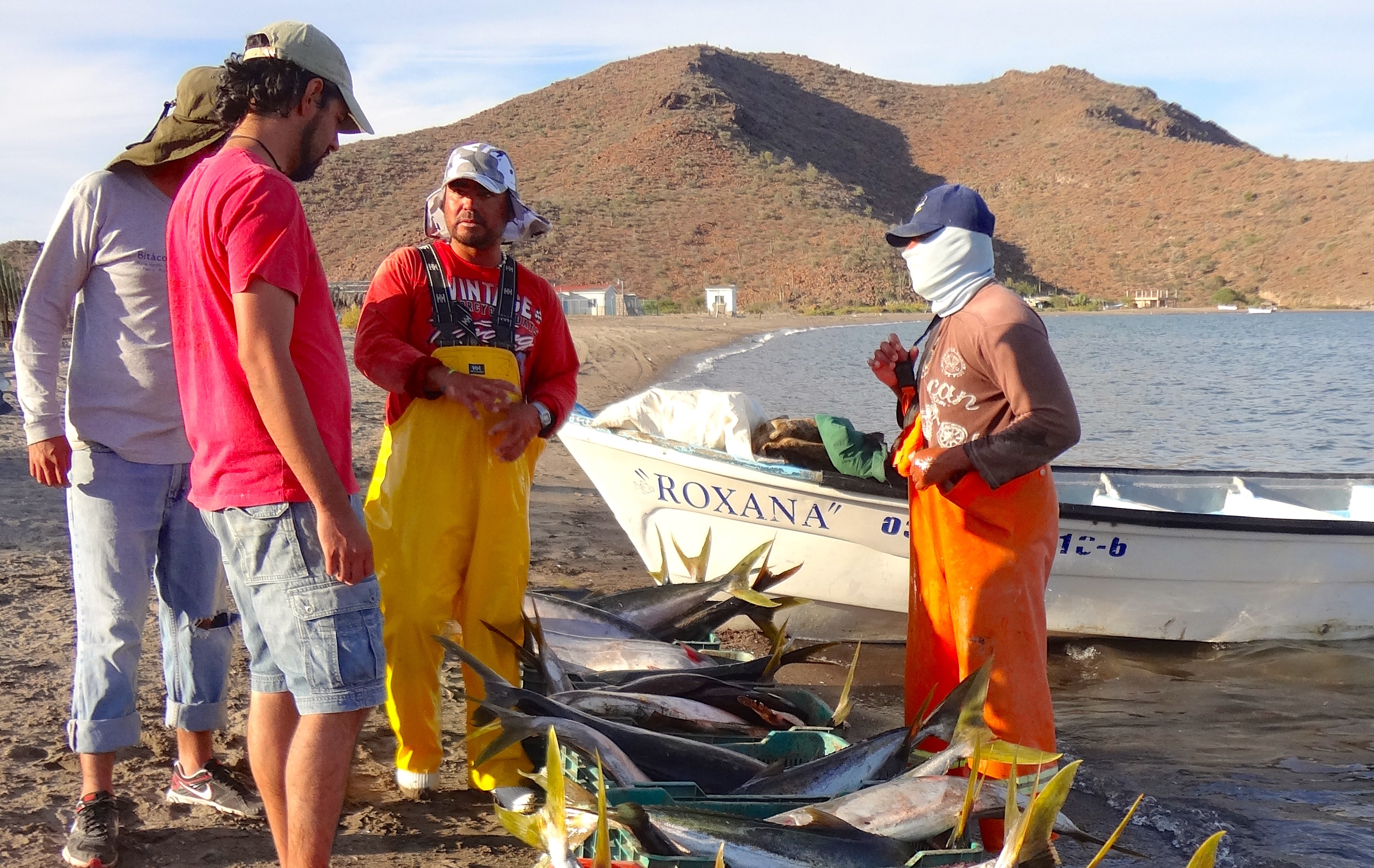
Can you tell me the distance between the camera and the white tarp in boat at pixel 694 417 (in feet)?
20.3

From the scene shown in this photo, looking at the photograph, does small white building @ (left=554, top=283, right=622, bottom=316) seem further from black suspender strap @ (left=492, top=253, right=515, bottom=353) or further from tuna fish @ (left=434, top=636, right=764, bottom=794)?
tuna fish @ (left=434, top=636, right=764, bottom=794)

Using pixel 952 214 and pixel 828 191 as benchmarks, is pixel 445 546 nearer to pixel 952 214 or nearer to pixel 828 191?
pixel 952 214

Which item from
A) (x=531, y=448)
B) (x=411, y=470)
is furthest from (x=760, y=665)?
(x=411, y=470)

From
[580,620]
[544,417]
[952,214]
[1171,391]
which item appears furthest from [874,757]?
[1171,391]

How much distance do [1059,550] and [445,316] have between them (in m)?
4.12

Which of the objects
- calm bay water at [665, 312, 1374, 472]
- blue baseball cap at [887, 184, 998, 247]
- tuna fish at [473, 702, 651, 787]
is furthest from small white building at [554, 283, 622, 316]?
tuna fish at [473, 702, 651, 787]

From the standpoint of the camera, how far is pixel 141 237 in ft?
10.6

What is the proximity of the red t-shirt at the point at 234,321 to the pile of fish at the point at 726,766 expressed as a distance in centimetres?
95

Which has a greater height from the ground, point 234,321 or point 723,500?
point 234,321

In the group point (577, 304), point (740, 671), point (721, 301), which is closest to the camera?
point (740, 671)

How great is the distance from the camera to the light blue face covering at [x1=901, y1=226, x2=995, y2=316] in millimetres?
3543

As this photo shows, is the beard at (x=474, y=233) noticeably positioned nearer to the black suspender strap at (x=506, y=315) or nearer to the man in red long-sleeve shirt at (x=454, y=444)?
the man in red long-sleeve shirt at (x=454, y=444)

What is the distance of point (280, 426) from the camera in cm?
240

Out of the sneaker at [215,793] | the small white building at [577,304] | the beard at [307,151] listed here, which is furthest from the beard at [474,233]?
the small white building at [577,304]
